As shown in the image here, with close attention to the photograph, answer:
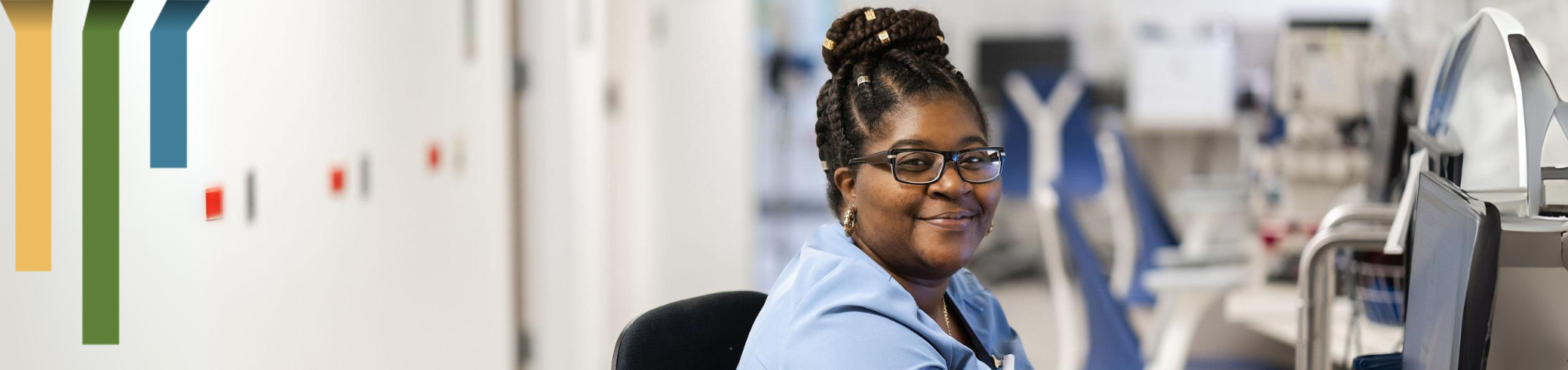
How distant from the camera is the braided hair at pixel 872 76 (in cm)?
111

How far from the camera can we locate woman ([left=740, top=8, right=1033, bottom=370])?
99 centimetres

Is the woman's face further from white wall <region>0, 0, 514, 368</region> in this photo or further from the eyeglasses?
white wall <region>0, 0, 514, 368</region>

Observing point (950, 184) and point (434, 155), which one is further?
point (434, 155)

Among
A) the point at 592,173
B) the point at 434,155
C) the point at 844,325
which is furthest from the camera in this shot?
the point at 592,173

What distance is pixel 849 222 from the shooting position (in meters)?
1.15

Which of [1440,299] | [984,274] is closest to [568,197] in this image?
[1440,299]

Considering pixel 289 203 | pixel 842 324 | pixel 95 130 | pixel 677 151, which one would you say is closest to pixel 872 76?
pixel 842 324

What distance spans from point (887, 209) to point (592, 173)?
2.53 meters

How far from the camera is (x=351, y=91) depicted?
1.86 meters

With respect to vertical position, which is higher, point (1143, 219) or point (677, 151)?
point (677, 151)

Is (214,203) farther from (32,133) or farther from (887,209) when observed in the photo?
(887,209)

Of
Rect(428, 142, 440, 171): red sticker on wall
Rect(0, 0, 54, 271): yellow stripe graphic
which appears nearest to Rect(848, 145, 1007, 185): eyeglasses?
Rect(0, 0, 54, 271): yellow stripe graphic

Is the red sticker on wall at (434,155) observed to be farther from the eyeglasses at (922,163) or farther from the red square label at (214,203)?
the eyeglasses at (922,163)

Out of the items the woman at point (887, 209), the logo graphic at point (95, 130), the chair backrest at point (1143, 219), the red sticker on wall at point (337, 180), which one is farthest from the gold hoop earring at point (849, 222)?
the chair backrest at point (1143, 219)
